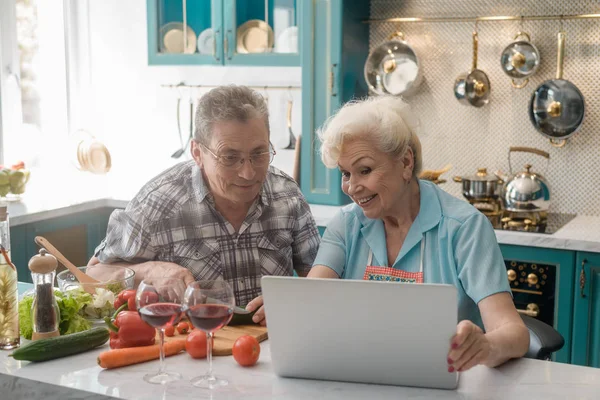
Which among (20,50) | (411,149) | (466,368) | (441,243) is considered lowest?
(466,368)

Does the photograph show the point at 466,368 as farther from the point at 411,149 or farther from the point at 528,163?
the point at 528,163

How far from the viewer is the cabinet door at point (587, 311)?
2.90 m

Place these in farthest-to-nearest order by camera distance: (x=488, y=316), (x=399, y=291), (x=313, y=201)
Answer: (x=313, y=201) → (x=488, y=316) → (x=399, y=291)

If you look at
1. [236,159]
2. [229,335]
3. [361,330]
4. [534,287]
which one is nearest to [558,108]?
[534,287]

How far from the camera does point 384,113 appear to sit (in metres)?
1.98

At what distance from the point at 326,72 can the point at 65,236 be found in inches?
60.1

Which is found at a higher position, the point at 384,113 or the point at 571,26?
the point at 571,26

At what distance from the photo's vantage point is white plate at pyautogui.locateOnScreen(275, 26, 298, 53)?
3697 mm

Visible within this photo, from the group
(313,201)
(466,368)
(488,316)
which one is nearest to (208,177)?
(488,316)

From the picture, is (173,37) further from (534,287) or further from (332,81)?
(534,287)

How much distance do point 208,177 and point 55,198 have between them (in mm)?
2008

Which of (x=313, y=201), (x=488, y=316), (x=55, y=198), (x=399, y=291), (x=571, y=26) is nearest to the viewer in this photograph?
(x=399, y=291)

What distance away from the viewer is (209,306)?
4.79ft

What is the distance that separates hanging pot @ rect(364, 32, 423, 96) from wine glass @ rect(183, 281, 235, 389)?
2.34 m
